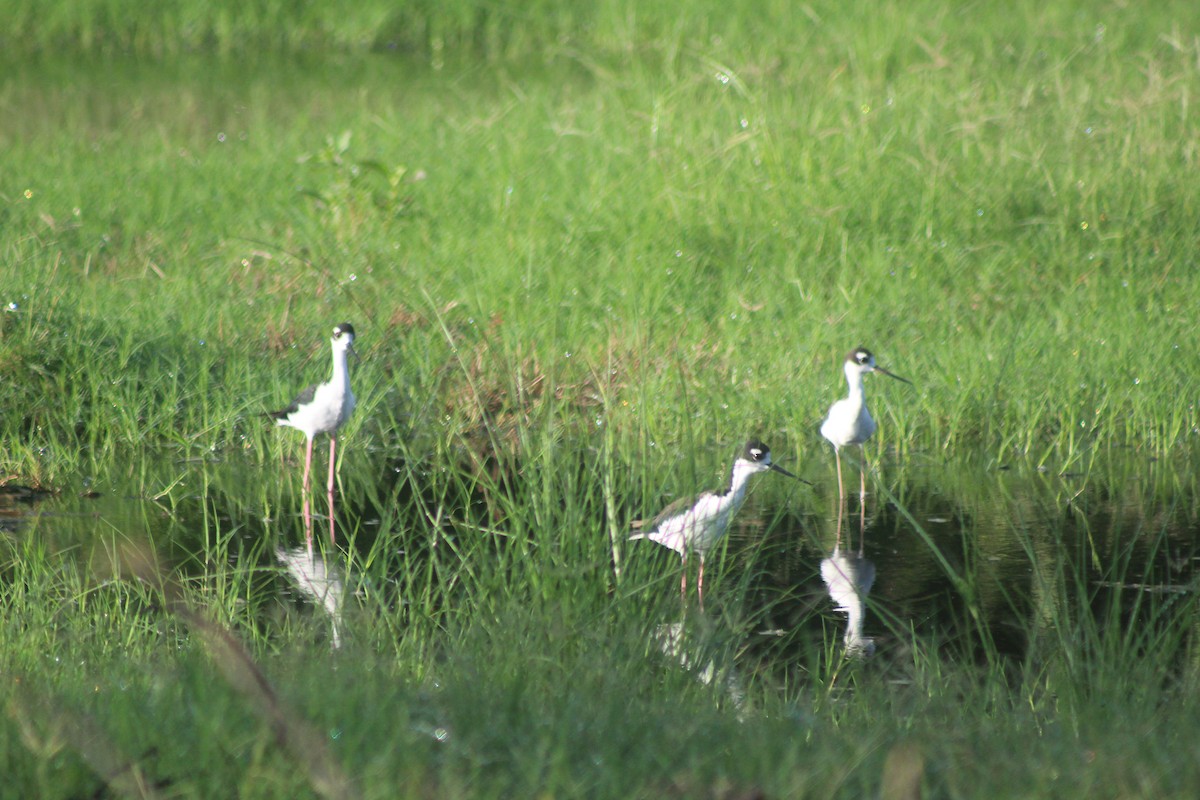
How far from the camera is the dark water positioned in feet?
17.3

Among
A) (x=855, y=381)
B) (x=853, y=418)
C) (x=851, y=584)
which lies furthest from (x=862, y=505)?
(x=851, y=584)

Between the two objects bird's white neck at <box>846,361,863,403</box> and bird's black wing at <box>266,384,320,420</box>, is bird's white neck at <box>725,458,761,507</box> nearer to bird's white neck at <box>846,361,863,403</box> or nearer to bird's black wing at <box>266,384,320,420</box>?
bird's white neck at <box>846,361,863,403</box>

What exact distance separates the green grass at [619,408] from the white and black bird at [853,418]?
27 centimetres

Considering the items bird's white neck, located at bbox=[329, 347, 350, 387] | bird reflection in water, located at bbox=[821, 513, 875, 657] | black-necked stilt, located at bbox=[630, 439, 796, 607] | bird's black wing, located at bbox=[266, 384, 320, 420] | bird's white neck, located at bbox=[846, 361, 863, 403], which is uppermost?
black-necked stilt, located at bbox=[630, 439, 796, 607]

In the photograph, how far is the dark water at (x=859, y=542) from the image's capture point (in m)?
5.28

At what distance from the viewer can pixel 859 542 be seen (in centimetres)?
629

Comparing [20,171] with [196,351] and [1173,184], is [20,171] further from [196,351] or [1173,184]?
[1173,184]

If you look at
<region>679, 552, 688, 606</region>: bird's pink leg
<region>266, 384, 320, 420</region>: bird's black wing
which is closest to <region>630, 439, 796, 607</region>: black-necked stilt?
<region>679, 552, 688, 606</region>: bird's pink leg

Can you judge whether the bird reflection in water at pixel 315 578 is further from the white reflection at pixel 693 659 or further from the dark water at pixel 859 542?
the white reflection at pixel 693 659

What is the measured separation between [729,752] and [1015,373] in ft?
15.3

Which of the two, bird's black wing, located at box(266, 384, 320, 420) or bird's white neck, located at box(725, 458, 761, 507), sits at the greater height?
bird's white neck, located at box(725, 458, 761, 507)

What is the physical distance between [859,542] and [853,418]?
0.62m

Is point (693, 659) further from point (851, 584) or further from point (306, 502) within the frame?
point (306, 502)

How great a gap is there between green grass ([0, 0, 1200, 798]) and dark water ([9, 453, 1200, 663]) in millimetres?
30
